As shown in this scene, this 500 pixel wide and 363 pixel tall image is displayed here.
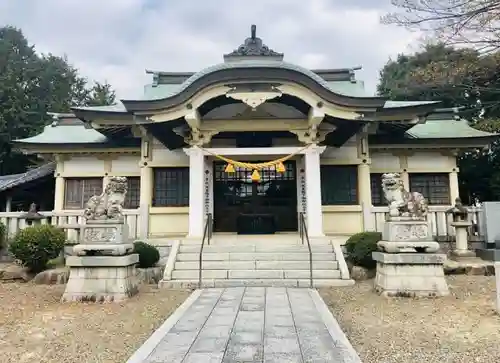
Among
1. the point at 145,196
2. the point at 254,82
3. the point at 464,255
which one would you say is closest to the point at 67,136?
the point at 145,196

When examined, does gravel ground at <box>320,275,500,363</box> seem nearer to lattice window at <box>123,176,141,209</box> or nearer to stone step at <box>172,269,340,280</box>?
stone step at <box>172,269,340,280</box>

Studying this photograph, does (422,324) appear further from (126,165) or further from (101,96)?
(101,96)

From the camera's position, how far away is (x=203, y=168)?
1097 cm

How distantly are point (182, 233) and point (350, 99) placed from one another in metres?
6.31

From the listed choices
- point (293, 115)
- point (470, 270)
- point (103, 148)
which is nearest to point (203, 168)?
point (293, 115)

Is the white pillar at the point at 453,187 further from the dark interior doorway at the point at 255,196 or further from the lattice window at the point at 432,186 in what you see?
the dark interior doorway at the point at 255,196

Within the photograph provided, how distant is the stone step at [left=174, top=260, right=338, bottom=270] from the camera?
28.5ft

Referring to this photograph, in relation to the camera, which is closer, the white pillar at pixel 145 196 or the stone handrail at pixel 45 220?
the stone handrail at pixel 45 220

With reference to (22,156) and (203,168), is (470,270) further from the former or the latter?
(22,156)

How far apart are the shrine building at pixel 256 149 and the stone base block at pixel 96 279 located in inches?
137

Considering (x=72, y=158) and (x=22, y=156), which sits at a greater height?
(x=22, y=156)

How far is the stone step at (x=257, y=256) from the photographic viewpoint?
9039 mm

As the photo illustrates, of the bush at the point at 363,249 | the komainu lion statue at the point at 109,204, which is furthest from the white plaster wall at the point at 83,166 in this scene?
the bush at the point at 363,249

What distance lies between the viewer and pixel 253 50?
1251cm
